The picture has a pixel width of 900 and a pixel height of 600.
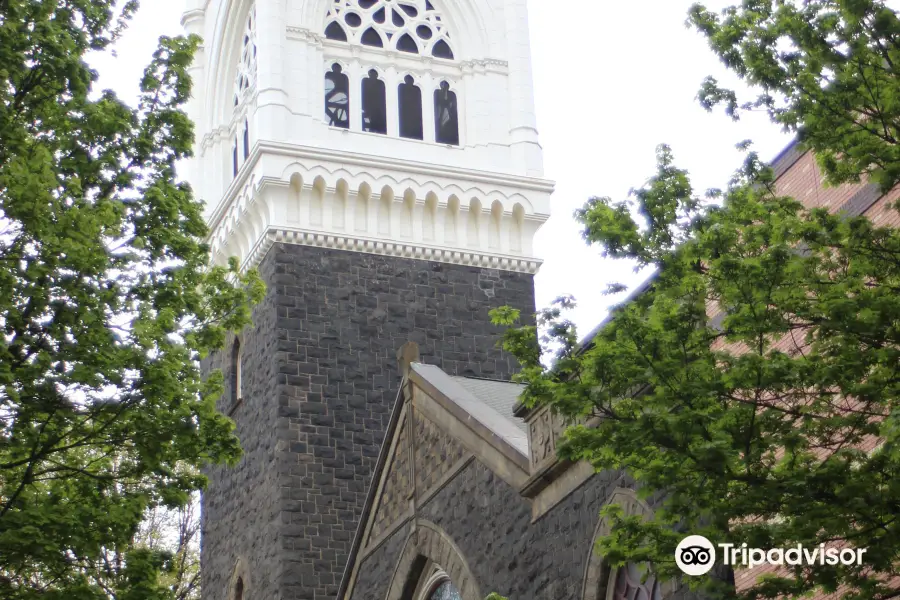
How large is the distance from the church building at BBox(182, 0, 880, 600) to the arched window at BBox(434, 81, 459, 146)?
0.14 feet

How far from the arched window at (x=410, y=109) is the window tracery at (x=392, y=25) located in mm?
893

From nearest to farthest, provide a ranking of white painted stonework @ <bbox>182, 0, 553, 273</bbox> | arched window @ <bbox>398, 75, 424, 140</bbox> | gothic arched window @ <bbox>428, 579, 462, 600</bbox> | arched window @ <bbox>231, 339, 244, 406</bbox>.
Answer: gothic arched window @ <bbox>428, 579, 462, 600</bbox> < white painted stonework @ <bbox>182, 0, 553, 273</bbox> < arched window @ <bbox>231, 339, 244, 406</bbox> < arched window @ <bbox>398, 75, 424, 140</bbox>

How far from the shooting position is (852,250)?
1138cm

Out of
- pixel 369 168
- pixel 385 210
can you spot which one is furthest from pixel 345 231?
pixel 369 168

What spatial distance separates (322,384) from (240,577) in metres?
4.26

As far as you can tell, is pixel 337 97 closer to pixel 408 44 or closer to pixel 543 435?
pixel 408 44

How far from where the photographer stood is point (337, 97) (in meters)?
31.9

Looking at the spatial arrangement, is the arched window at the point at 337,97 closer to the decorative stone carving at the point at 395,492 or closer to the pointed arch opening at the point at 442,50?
the pointed arch opening at the point at 442,50

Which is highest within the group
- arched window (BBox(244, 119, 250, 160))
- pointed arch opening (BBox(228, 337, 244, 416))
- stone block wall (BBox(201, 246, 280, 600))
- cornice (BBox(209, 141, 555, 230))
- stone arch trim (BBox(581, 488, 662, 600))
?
arched window (BBox(244, 119, 250, 160))

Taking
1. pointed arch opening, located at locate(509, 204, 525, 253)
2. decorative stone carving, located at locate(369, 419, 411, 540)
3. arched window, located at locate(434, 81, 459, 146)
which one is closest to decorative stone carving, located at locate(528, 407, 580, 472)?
decorative stone carving, located at locate(369, 419, 411, 540)

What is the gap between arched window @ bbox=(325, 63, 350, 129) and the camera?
3169 centimetres

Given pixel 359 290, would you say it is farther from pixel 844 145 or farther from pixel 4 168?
pixel 844 145

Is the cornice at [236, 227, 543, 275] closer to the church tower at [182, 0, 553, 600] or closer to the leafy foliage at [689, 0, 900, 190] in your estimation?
the church tower at [182, 0, 553, 600]

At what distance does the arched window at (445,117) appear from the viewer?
32500mm
